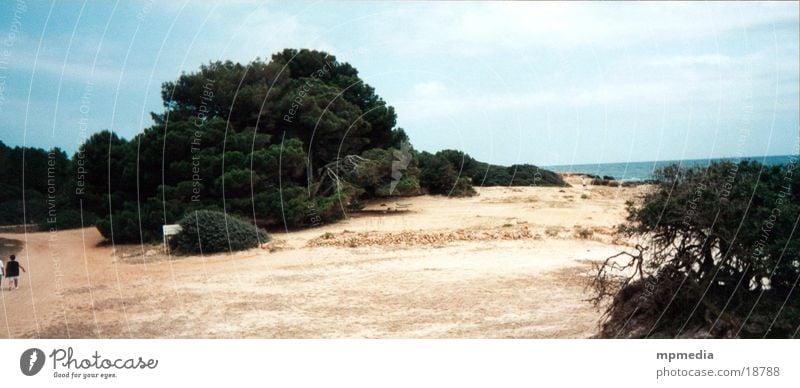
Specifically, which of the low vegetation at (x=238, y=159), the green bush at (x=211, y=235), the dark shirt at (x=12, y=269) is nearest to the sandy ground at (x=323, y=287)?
the dark shirt at (x=12, y=269)

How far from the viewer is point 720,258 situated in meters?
6.82

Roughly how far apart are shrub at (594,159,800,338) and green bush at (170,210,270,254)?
30.6ft

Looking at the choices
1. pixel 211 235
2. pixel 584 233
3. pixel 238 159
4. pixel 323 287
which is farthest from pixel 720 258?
pixel 238 159

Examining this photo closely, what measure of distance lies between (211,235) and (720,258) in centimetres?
1062

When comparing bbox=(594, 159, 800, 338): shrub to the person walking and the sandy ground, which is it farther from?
the person walking

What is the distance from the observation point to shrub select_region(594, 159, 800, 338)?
20.8 ft

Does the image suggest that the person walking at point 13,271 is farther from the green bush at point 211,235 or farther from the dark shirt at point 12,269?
the green bush at point 211,235

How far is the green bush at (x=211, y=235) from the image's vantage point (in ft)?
45.4

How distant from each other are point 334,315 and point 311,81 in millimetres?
10384

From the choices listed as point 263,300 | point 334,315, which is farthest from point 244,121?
point 334,315

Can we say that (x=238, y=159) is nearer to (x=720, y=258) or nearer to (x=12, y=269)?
(x=12, y=269)

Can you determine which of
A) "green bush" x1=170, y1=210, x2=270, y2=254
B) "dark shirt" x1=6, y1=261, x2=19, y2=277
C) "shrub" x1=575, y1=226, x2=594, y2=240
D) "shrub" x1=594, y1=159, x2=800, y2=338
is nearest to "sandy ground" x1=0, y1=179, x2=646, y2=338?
"shrub" x1=575, y1=226, x2=594, y2=240

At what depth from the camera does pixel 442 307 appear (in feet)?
29.9

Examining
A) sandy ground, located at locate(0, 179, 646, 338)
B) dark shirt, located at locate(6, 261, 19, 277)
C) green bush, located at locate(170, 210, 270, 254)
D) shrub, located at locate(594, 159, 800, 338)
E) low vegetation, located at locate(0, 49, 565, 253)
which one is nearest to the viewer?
shrub, located at locate(594, 159, 800, 338)
